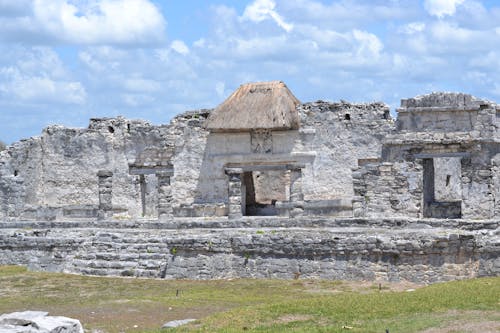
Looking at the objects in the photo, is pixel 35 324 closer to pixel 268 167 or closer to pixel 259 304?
pixel 259 304

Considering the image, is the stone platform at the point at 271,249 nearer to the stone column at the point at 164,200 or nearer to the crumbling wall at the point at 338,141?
the stone column at the point at 164,200

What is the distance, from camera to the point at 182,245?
20.8 m

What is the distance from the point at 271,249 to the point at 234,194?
9239mm

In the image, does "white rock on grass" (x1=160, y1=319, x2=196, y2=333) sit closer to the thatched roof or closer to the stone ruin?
the stone ruin

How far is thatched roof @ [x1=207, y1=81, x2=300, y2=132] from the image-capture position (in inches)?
1283

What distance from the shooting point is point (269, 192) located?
118ft

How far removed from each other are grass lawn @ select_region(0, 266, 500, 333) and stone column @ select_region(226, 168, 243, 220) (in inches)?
330

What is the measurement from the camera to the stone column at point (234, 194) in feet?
92.9

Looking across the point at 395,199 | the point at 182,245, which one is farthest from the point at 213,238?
the point at 395,199

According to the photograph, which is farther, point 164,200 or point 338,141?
point 338,141

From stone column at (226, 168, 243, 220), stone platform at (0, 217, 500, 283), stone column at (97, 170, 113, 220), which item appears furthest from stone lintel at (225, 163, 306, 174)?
stone platform at (0, 217, 500, 283)

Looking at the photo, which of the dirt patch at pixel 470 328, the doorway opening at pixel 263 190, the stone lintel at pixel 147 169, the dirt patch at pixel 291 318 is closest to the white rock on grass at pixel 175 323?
the dirt patch at pixel 291 318

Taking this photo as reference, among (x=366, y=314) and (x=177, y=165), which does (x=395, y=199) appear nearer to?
(x=177, y=165)

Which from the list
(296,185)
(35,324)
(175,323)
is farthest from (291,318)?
(296,185)
